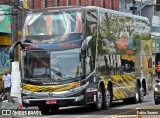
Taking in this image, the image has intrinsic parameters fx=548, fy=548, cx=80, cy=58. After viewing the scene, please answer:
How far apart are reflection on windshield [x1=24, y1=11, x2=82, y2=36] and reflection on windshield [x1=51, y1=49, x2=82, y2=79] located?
95 cm

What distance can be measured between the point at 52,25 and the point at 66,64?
1.81 metres

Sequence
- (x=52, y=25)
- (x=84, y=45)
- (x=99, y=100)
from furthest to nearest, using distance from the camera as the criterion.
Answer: (x=99, y=100)
(x=52, y=25)
(x=84, y=45)

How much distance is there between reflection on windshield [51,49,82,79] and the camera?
2050 centimetres

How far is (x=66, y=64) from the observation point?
20.5 meters

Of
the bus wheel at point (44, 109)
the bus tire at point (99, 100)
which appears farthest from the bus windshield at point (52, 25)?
the bus wheel at point (44, 109)

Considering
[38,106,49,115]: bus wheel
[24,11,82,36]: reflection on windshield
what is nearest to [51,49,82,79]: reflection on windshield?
[24,11,82,36]: reflection on windshield

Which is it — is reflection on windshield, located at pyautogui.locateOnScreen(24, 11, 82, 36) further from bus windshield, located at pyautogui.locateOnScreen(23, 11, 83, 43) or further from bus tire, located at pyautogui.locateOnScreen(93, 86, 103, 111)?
bus tire, located at pyautogui.locateOnScreen(93, 86, 103, 111)

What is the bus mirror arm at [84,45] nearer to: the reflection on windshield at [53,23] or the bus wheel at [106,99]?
the reflection on windshield at [53,23]

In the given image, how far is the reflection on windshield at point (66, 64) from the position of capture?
67.3ft

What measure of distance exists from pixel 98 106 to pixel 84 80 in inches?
73.9

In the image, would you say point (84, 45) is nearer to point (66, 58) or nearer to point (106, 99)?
point (66, 58)

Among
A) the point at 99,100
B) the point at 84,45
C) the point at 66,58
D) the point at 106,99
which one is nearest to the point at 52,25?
the point at 66,58

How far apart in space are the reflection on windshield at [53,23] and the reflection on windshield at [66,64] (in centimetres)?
95

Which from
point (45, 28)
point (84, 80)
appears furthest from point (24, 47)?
point (84, 80)
